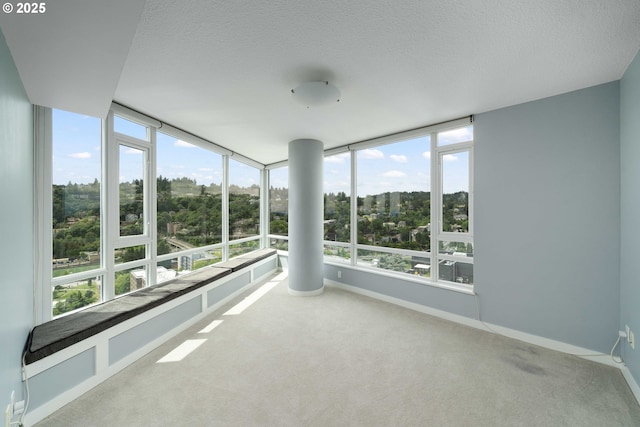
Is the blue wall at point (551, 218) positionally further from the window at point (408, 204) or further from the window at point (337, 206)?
the window at point (337, 206)

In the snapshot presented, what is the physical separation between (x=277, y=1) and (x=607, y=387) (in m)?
3.70

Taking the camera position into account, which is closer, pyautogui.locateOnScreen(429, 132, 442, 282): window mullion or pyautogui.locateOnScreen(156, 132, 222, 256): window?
pyautogui.locateOnScreen(156, 132, 222, 256): window

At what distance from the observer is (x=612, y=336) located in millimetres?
2182

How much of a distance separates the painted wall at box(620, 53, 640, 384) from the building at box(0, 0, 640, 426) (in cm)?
2

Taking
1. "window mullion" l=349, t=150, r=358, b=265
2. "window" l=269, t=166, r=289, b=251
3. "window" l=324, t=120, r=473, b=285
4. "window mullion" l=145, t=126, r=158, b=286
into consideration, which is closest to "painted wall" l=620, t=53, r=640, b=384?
"window" l=324, t=120, r=473, b=285

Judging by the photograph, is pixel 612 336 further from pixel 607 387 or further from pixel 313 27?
pixel 313 27

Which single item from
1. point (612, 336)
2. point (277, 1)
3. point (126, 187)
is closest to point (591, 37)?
point (277, 1)

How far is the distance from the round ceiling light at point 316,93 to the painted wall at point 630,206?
7.66 feet

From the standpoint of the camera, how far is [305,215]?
4.04 m

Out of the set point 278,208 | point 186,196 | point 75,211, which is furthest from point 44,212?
point 278,208

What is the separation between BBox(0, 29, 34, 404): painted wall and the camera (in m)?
1.22

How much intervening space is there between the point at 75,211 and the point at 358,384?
121 inches

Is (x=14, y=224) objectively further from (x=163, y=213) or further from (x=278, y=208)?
(x=278, y=208)

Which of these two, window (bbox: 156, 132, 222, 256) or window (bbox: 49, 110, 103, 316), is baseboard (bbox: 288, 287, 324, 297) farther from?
window (bbox: 49, 110, 103, 316)
